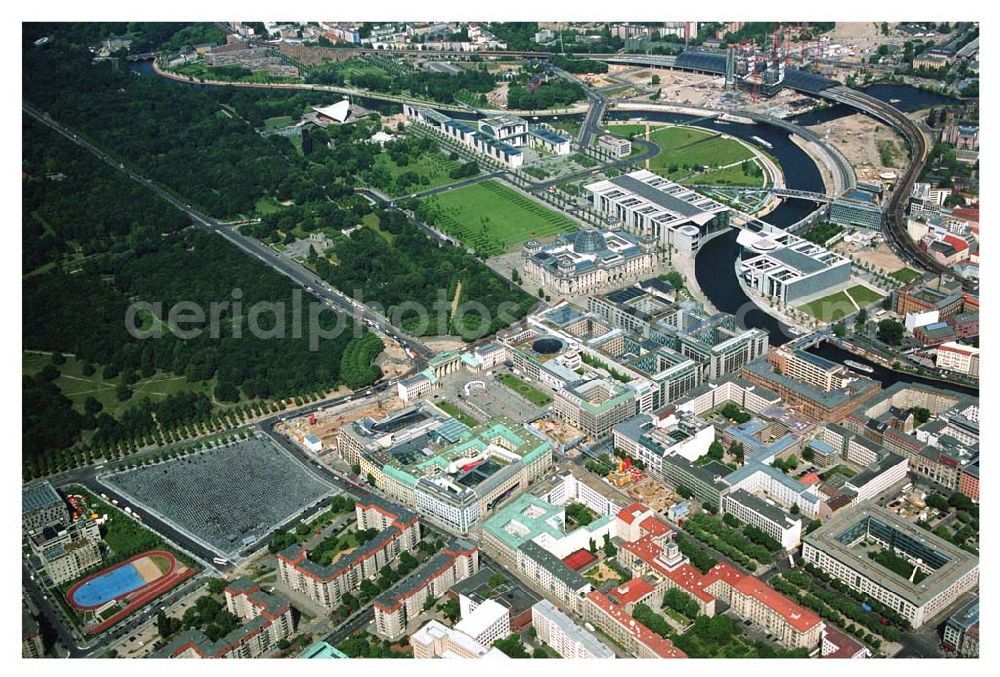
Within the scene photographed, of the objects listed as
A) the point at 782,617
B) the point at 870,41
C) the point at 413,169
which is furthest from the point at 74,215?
the point at 870,41

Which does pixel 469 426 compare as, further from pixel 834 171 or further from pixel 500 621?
pixel 834 171

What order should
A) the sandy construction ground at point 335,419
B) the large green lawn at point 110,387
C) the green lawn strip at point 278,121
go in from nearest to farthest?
the sandy construction ground at point 335,419 < the large green lawn at point 110,387 < the green lawn strip at point 278,121

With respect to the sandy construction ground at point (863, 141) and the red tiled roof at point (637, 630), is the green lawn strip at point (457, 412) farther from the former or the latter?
the sandy construction ground at point (863, 141)

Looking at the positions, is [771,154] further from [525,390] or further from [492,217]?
[525,390]

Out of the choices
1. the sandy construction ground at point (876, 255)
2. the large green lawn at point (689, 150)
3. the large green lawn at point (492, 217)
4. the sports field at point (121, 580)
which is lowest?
the sports field at point (121, 580)

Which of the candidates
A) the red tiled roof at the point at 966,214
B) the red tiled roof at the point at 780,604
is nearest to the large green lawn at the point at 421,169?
the red tiled roof at the point at 966,214

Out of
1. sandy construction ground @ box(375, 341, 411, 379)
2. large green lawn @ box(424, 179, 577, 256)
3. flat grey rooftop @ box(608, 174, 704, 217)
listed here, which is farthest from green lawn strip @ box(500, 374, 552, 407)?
flat grey rooftop @ box(608, 174, 704, 217)
